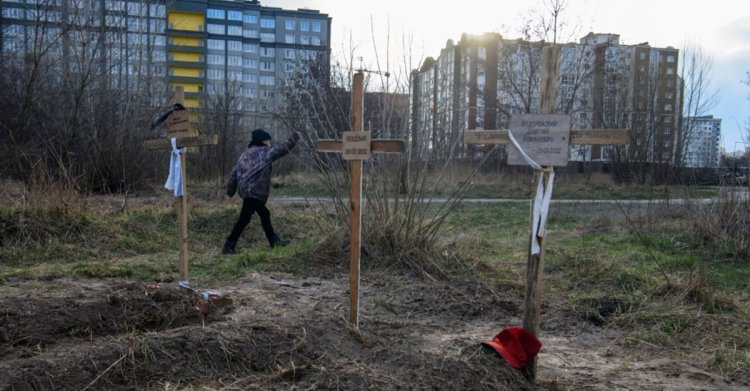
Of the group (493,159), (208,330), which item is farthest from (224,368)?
(493,159)

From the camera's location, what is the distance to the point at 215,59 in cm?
7538

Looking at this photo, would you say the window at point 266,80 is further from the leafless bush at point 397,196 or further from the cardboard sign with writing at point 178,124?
the cardboard sign with writing at point 178,124

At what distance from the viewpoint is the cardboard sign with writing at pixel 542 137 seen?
10.8 feet

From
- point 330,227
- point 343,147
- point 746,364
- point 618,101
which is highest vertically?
point 618,101

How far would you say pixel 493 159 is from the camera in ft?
92.2

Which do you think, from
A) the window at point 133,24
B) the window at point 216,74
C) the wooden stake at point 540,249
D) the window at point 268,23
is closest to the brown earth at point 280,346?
the wooden stake at point 540,249

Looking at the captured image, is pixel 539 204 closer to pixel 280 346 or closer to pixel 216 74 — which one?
pixel 280 346

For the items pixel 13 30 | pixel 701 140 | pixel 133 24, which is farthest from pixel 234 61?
pixel 701 140

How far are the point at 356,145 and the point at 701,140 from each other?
1171 inches

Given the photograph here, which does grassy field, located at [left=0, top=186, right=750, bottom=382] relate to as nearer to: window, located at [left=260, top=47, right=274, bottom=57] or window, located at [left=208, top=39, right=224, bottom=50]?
window, located at [left=208, top=39, right=224, bottom=50]

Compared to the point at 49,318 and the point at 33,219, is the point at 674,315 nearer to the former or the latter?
the point at 49,318

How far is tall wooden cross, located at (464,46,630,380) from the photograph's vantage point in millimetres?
3301

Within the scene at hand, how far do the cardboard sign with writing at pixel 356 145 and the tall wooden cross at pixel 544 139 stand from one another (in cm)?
103

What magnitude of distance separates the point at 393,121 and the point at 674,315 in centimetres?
416
